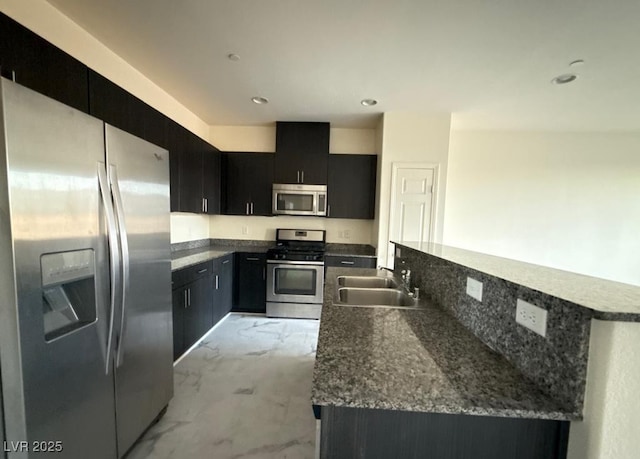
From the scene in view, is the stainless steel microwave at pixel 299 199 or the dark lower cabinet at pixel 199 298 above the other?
the stainless steel microwave at pixel 299 199

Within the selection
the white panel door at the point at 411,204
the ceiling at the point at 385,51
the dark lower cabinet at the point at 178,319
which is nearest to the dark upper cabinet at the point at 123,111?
the ceiling at the point at 385,51

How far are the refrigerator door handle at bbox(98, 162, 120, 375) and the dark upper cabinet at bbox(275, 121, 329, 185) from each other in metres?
2.58

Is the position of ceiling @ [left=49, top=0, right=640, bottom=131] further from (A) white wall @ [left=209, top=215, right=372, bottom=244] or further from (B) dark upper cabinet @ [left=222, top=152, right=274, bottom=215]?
(A) white wall @ [left=209, top=215, right=372, bottom=244]

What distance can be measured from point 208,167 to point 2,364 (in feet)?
9.18

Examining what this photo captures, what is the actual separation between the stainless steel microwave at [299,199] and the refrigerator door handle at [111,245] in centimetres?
251

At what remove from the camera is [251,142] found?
3.94m

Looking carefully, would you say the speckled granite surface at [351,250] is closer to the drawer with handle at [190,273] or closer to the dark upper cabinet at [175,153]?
the drawer with handle at [190,273]

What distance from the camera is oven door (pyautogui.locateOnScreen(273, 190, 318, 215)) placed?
3637mm

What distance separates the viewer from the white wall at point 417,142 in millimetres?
3242

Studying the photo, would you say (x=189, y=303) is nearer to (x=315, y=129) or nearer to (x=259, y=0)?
(x=259, y=0)

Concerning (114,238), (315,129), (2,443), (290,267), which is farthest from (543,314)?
(315,129)

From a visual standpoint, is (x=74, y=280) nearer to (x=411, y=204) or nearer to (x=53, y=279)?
(x=53, y=279)

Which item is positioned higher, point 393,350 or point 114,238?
point 114,238

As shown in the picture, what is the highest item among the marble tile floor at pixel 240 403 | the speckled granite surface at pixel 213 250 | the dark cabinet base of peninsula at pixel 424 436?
the speckled granite surface at pixel 213 250
